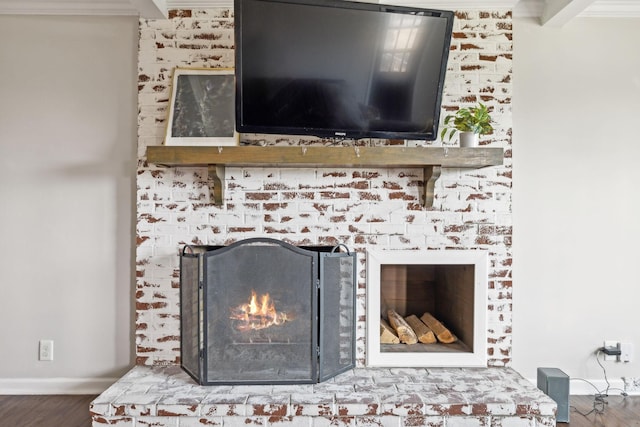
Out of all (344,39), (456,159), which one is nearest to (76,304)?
(344,39)

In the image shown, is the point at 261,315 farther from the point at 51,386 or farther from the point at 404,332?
the point at 51,386

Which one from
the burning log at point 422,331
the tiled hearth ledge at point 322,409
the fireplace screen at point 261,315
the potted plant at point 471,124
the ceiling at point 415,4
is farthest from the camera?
the burning log at point 422,331

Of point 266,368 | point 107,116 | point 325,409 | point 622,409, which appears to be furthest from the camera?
point 107,116

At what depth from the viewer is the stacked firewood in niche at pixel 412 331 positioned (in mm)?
2768

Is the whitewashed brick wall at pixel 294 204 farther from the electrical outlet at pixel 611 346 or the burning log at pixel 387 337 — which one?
the electrical outlet at pixel 611 346

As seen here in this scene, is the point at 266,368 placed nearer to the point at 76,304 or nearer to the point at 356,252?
the point at 356,252

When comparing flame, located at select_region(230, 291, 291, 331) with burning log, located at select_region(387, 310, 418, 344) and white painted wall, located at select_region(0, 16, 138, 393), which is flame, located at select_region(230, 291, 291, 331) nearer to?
burning log, located at select_region(387, 310, 418, 344)

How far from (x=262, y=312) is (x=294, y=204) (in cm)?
62

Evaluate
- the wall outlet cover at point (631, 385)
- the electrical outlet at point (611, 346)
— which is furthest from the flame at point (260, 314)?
the wall outlet cover at point (631, 385)

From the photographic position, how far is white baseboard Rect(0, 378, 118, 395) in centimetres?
281

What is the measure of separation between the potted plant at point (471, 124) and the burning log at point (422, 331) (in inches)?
42.0

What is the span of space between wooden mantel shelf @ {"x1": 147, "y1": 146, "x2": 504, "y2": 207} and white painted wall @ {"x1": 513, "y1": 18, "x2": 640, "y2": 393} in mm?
499

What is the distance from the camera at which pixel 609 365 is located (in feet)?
9.29

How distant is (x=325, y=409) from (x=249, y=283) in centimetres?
69
